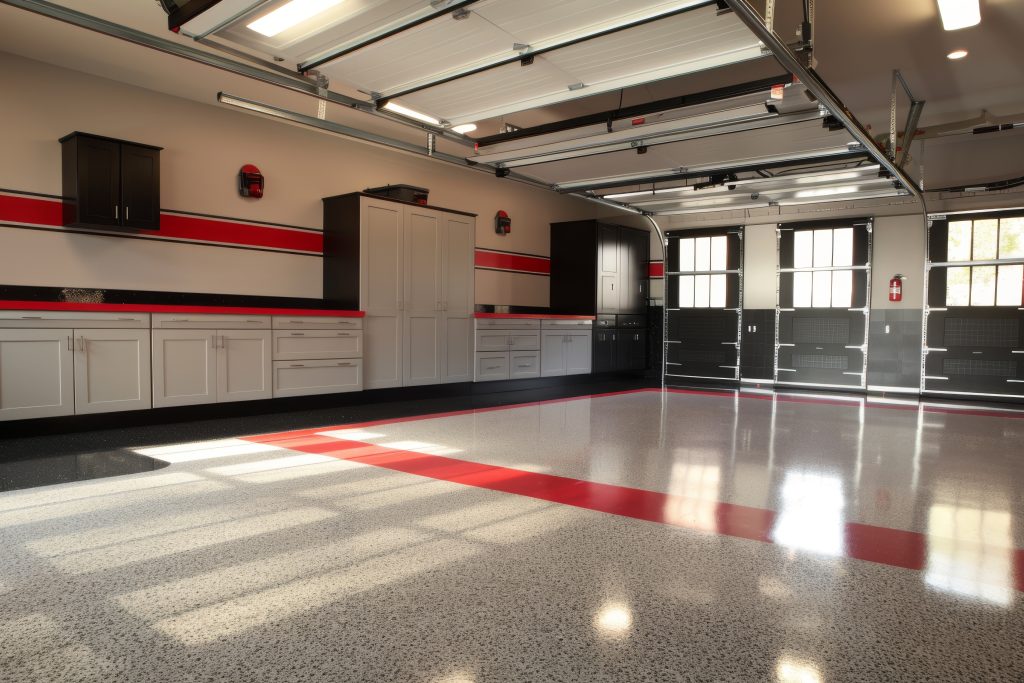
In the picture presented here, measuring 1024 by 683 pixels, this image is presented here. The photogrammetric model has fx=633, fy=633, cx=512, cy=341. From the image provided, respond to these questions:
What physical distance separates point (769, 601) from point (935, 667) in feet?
1.48

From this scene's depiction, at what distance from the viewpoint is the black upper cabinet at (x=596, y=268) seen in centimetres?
974

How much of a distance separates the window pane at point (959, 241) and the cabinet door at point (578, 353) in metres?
4.86

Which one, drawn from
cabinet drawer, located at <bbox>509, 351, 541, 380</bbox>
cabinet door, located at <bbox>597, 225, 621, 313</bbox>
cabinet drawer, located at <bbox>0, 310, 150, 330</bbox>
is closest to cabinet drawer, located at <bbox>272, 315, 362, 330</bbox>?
cabinet drawer, located at <bbox>0, 310, 150, 330</bbox>

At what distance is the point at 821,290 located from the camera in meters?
9.07

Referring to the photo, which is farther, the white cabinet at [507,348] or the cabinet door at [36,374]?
the white cabinet at [507,348]

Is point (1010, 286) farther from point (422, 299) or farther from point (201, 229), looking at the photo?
point (201, 229)

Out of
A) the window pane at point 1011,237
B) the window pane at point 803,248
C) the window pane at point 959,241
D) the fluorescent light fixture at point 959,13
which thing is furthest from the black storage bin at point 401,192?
the window pane at point 1011,237

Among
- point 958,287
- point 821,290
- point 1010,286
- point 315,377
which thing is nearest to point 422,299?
point 315,377

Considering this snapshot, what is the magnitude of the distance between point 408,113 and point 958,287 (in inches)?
294

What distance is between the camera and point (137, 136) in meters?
5.74

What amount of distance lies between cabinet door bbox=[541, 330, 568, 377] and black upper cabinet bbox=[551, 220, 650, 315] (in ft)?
2.78

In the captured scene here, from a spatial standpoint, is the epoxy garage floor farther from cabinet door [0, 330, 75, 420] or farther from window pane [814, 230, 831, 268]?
window pane [814, 230, 831, 268]

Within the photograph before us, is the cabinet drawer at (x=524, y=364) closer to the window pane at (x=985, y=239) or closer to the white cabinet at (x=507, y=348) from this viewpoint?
the white cabinet at (x=507, y=348)

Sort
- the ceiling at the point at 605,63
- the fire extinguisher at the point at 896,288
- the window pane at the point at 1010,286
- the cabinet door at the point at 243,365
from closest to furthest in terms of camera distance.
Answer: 1. the ceiling at the point at 605,63
2. the cabinet door at the point at 243,365
3. the window pane at the point at 1010,286
4. the fire extinguisher at the point at 896,288
